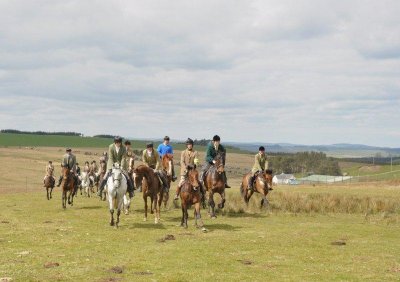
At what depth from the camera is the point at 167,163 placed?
74.7 feet

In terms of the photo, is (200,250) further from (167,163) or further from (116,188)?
(167,163)

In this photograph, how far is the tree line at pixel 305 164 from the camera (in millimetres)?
127625

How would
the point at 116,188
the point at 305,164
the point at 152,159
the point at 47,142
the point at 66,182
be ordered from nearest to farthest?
the point at 116,188, the point at 152,159, the point at 66,182, the point at 305,164, the point at 47,142

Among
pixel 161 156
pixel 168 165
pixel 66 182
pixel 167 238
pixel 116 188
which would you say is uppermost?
pixel 161 156

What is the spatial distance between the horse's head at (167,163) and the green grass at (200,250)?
2.30m

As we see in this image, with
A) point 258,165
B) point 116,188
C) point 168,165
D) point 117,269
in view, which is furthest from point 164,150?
point 117,269

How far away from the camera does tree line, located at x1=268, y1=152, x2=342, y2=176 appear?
419 feet

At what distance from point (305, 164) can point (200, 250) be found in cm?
12111

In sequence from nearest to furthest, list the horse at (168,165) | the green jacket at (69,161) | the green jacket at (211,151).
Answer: the horse at (168,165)
the green jacket at (211,151)
the green jacket at (69,161)

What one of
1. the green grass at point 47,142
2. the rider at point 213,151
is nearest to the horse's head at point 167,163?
the rider at point 213,151

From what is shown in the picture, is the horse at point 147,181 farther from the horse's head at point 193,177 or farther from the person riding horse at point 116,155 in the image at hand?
the horse's head at point 193,177

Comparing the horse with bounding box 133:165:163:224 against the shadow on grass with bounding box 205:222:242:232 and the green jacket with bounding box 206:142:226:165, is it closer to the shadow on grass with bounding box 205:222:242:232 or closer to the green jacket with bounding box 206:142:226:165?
the shadow on grass with bounding box 205:222:242:232

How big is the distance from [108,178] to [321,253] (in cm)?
911

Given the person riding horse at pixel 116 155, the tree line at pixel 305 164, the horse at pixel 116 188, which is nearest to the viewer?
the horse at pixel 116 188
